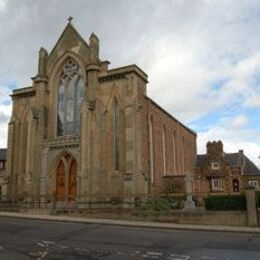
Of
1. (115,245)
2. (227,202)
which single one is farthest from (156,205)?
(115,245)

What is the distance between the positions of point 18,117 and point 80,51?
8.76 meters

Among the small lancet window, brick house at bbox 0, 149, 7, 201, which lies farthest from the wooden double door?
brick house at bbox 0, 149, 7, 201

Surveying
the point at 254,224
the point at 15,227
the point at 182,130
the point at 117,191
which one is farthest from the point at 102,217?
the point at 182,130

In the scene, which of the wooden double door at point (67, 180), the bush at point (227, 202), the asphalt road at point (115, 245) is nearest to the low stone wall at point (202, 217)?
the bush at point (227, 202)

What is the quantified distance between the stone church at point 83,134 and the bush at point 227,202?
6534 millimetres

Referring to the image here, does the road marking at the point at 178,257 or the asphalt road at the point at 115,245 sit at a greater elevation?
the asphalt road at the point at 115,245

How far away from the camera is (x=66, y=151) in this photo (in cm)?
3422

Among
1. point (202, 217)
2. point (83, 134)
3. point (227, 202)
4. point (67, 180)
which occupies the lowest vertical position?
point (202, 217)

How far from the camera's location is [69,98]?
36.2 metres

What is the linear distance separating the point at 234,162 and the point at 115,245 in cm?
3950

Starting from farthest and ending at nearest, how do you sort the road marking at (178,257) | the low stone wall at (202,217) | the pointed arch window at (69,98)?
the pointed arch window at (69,98) → the low stone wall at (202,217) → the road marking at (178,257)

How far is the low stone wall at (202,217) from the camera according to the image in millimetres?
22531

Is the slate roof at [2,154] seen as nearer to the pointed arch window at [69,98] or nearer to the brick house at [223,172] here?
the pointed arch window at [69,98]

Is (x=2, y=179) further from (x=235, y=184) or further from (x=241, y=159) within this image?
(x=241, y=159)
